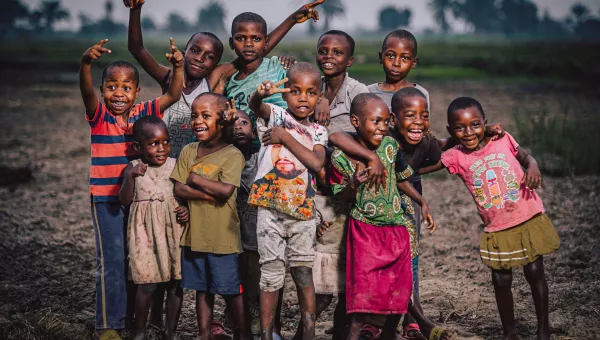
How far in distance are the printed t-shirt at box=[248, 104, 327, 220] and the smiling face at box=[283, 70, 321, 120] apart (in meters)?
0.06

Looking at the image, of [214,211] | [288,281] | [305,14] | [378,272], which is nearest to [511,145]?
[378,272]

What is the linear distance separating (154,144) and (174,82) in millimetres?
402

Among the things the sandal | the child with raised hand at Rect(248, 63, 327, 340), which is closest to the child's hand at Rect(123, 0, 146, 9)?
the child with raised hand at Rect(248, 63, 327, 340)

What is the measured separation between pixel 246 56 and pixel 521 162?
185 cm

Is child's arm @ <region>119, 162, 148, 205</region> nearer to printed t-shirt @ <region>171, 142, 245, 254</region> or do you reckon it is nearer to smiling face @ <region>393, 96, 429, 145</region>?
printed t-shirt @ <region>171, 142, 245, 254</region>

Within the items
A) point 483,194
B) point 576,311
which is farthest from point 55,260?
point 576,311

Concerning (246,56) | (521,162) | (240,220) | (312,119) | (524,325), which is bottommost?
(524,325)

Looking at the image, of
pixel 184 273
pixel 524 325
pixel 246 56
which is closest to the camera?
pixel 184 273

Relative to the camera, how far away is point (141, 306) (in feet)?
12.5

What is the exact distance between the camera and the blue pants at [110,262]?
3928mm

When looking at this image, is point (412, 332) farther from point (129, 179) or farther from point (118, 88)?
point (118, 88)

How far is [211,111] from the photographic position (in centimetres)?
369

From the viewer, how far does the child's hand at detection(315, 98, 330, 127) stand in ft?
12.4

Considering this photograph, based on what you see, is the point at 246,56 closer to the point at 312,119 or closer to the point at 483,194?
the point at 312,119
